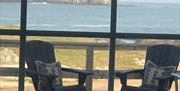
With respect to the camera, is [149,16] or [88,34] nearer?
[88,34]

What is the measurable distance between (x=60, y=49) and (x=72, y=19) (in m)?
0.38

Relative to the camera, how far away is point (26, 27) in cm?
566

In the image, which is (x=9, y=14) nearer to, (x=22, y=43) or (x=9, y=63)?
(x=22, y=43)

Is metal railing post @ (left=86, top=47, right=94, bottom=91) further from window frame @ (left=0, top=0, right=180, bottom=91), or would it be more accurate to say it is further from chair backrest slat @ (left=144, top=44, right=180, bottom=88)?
chair backrest slat @ (left=144, top=44, right=180, bottom=88)

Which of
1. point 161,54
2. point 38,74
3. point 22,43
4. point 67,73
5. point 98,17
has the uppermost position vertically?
point 98,17

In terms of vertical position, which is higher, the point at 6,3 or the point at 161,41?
the point at 6,3

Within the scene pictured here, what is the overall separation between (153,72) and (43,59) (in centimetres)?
125

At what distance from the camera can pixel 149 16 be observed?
5863mm

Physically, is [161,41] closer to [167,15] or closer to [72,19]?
[167,15]

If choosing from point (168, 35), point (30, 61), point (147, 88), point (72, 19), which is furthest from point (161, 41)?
point (30, 61)

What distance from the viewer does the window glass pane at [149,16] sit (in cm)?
577

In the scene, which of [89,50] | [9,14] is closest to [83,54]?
[89,50]

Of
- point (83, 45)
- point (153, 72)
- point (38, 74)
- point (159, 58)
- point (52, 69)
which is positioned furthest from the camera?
point (83, 45)

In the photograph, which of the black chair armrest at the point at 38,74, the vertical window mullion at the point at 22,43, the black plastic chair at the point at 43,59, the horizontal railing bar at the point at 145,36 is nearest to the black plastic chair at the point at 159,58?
the horizontal railing bar at the point at 145,36
